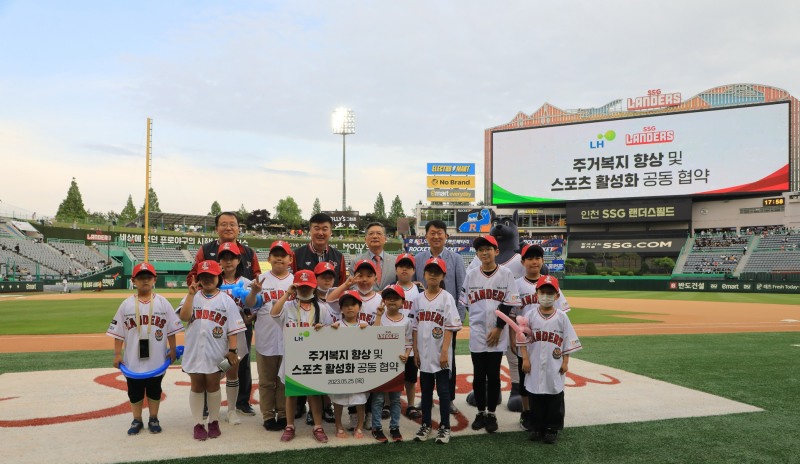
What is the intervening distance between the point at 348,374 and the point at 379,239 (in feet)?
5.26

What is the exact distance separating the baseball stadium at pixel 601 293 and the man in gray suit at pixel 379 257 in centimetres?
138

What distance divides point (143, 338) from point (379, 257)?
2628 millimetres

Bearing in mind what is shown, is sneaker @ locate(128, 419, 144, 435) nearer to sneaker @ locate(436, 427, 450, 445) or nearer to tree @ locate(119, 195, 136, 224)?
sneaker @ locate(436, 427, 450, 445)

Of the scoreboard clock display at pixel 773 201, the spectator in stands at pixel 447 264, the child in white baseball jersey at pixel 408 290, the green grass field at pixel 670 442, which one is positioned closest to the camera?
the green grass field at pixel 670 442

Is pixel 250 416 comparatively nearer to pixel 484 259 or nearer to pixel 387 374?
pixel 387 374

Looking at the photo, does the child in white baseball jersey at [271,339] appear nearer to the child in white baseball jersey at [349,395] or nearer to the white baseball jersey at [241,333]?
the white baseball jersey at [241,333]

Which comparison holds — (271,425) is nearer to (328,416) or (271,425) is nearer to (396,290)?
(328,416)

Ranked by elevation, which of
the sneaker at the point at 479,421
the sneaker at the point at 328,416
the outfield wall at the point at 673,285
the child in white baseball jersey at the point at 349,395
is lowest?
the outfield wall at the point at 673,285

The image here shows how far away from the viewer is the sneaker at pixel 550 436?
4797 mm

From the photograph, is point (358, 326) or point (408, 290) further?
point (408, 290)

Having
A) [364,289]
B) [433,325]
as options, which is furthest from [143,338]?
[433,325]

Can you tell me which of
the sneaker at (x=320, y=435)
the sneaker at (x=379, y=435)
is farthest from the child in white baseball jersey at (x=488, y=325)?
the sneaker at (x=320, y=435)

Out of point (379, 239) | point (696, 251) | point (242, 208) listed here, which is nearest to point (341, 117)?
point (696, 251)

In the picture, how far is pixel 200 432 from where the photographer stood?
190 inches
